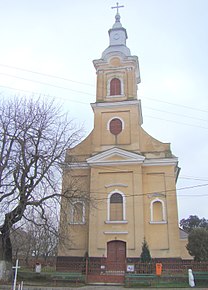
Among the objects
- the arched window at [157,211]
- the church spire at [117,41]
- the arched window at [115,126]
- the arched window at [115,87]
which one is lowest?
the arched window at [157,211]

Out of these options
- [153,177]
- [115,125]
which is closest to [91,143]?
[115,125]

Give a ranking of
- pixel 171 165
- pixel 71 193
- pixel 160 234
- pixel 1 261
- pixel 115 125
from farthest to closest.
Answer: pixel 115 125 → pixel 171 165 → pixel 160 234 → pixel 71 193 → pixel 1 261

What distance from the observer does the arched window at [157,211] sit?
968 inches

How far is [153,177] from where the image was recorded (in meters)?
25.7

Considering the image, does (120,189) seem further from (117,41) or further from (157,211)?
(117,41)

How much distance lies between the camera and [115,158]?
2581 centimetres

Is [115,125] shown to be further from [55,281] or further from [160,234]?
[55,281]

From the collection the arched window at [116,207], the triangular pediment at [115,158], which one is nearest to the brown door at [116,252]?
the arched window at [116,207]

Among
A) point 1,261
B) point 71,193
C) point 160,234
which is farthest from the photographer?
point 160,234

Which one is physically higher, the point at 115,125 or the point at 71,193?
the point at 115,125

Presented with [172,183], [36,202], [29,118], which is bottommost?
[36,202]

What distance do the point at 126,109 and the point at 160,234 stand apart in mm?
10703

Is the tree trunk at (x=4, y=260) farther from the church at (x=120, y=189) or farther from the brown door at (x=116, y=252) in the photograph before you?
the brown door at (x=116, y=252)

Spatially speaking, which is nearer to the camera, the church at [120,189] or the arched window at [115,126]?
the church at [120,189]
